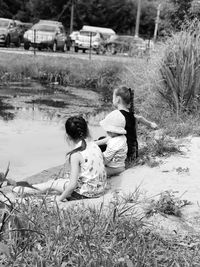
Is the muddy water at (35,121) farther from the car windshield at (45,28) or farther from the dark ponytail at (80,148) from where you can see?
the car windshield at (45,28)

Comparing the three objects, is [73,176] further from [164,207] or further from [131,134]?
[131,134]

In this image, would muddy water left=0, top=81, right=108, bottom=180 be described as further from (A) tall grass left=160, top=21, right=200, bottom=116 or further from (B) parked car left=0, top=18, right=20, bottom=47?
(B) parked car left=0, top=18, right=20, bottom=47

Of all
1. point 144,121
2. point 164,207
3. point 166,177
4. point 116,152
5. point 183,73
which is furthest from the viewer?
point 183,73

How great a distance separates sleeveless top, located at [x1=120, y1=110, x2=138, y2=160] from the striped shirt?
229 millimetres

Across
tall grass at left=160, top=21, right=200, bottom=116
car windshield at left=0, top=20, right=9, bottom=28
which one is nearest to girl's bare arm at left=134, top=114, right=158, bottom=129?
tall grass at left=160, top=21, right=200, bottom=116

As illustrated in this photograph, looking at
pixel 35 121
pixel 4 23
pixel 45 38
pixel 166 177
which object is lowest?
pixel 45 38

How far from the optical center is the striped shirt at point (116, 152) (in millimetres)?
6285

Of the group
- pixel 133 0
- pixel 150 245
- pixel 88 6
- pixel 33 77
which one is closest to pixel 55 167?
pixel 150 245

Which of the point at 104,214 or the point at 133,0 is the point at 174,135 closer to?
the point at 104,214

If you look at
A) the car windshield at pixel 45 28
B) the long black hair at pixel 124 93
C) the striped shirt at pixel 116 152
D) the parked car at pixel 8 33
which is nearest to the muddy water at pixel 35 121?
the striped shirt at pixel 116 152

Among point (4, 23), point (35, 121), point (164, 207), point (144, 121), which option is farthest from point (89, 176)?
point (4, 23)

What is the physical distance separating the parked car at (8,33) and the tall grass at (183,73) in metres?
19.7

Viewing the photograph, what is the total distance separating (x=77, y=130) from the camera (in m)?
5.22

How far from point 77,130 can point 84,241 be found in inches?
74.6
